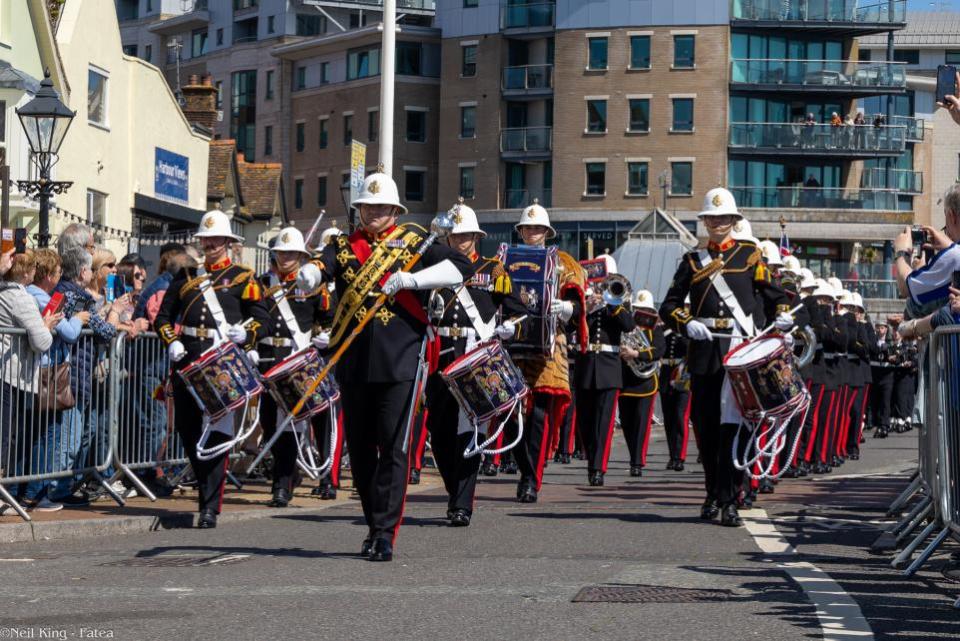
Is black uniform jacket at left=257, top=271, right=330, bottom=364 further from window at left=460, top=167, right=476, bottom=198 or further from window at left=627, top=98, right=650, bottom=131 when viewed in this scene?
window at left=460, top=167, right=476, bottom=198

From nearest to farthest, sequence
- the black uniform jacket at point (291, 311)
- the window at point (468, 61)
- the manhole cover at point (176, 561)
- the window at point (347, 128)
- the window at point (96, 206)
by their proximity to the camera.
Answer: the manhole cover at point (176, 561) < the black uniform jacket at point (291, 311) < the window at point (96, 206) < the window at point (468, 61) < the window at point (347, 128)

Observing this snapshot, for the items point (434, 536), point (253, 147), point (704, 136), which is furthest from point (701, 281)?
point (253, 147)

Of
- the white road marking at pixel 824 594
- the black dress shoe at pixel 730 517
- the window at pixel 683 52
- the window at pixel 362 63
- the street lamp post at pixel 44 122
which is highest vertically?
the window at pixel 362 63

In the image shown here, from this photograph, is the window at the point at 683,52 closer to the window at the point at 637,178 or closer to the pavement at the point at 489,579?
the window at the point at 637,178

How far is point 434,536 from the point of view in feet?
40.0

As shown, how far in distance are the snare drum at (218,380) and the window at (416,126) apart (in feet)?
244

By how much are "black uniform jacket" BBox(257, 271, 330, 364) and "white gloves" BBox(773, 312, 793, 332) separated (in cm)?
365

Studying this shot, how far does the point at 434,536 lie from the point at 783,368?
2799mm

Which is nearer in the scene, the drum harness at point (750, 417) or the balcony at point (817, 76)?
the drum harness at point (750, 417)

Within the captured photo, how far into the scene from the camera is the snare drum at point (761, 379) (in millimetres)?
13109

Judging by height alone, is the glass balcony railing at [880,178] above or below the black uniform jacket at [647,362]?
above

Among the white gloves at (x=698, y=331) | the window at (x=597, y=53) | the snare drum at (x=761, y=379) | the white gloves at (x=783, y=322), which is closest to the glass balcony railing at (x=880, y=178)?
A: the window at (x=597, y=53)

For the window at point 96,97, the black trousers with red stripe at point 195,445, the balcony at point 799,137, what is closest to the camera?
the black trousers with red stripe at point 195,445

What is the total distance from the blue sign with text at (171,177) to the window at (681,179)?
34.9 metres
